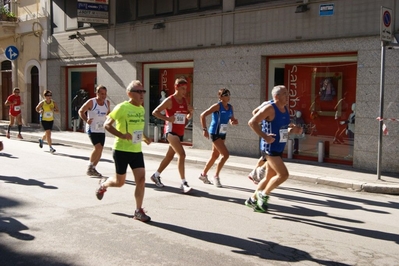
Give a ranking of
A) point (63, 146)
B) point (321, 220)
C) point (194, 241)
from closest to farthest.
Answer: point (194, 241) → point (321, 220) → point (63, 146)

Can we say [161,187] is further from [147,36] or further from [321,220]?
[147,36]

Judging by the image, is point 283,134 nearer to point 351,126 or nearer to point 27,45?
point 351,126

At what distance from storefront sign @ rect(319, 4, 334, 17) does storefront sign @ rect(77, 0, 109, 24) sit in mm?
8799

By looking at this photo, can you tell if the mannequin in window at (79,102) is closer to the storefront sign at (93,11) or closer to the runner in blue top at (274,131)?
the storefront sign at (93,11)

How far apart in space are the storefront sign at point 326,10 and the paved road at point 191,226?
4.37m

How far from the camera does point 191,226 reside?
6.41 metres

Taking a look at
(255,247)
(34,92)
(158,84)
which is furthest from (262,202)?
(34,92)

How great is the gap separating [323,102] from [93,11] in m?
9.21

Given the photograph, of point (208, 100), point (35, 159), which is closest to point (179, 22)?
point (208, 100)

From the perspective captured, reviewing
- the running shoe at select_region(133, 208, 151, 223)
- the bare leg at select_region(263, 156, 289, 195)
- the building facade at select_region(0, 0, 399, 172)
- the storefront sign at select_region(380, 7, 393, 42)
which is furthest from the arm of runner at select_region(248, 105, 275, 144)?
the building facade at select_region(0, 0, 399, 172)

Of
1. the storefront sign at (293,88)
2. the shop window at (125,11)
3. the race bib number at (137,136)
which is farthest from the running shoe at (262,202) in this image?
the shop window at (125,11)

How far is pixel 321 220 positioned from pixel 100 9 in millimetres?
13282

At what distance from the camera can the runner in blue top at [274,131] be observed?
693 cm

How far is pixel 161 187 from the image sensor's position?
9.11 metres
